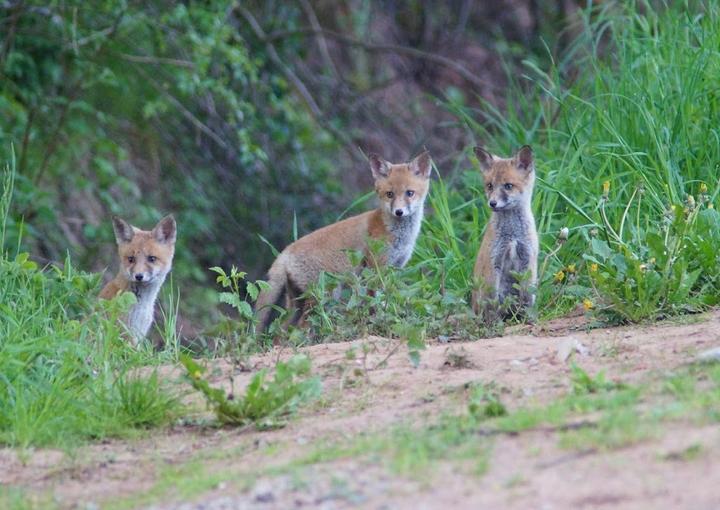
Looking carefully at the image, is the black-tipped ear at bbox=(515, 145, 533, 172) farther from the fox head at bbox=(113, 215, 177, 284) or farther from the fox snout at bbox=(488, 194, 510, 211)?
the fox head at bbox=(113, 215, 177, 284)

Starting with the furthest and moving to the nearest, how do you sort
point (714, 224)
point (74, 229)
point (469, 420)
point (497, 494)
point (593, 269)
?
point (74, 229) → point (714, 224) → point (593, 269) → point (469, 420) → point (497, 494)

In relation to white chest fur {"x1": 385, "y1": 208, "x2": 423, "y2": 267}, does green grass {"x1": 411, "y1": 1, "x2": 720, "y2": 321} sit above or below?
above

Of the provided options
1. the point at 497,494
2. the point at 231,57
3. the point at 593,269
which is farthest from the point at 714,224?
the point at 231,57

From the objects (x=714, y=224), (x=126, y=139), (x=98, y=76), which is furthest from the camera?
(x=126, y=139)

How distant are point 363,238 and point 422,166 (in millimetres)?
900

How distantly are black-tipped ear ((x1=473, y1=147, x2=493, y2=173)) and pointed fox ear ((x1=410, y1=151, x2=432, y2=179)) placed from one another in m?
1.10

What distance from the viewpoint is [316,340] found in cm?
681

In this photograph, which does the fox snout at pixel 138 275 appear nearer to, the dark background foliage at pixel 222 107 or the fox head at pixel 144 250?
the fox head at pixel 144 250

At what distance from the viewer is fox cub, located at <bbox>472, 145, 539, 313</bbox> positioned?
24.9 ft

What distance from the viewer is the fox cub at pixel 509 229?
758cm

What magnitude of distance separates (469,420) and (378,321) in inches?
82.1

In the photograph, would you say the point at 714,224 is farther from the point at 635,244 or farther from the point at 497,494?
the point at 497,494

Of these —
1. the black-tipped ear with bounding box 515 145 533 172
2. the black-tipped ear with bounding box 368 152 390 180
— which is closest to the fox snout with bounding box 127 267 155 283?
the black-tipped ear with bounding box 368 152 390 180

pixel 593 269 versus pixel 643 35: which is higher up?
pixel 643 35
